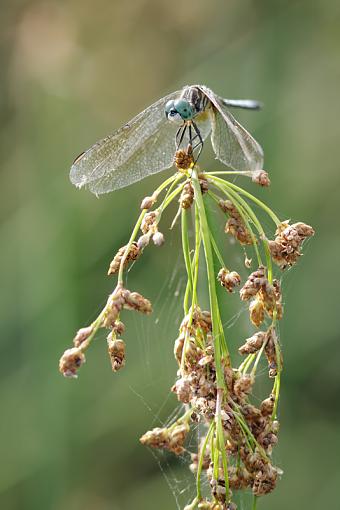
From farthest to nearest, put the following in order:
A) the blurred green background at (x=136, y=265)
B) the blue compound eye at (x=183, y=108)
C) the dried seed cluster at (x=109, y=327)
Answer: the blurred green background at (x=136, y=265) → the blue compound eye at (x=183, y=108) → the dried seed cluster at (x=109, y=327)

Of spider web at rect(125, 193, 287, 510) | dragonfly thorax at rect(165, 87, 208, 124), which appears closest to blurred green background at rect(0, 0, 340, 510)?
spider web at rect(125, 193, 287, 510)

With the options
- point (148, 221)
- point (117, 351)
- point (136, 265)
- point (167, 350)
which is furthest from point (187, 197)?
point (136, 265)

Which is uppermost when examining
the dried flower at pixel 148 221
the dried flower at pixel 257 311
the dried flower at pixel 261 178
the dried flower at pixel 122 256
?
the dried flower at pixel 261 178

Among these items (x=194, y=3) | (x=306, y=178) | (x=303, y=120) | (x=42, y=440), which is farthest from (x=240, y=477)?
(x=194, y=3)

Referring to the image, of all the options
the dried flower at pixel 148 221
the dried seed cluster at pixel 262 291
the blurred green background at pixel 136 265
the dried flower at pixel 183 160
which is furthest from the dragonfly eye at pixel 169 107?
the blurred green background at pixel 136 265

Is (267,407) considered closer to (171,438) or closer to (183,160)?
(171,438)

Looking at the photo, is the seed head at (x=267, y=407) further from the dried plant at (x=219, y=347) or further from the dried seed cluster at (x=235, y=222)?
the dried seed cluster at (x=235, y=222)

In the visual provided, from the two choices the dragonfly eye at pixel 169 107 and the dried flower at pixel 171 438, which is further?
the dragonfly eye at pixel 169 107
